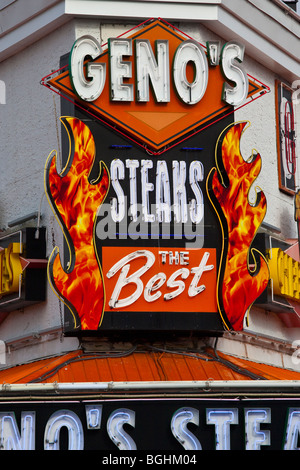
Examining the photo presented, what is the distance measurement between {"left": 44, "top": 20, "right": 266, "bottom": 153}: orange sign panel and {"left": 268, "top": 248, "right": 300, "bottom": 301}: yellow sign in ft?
10.0

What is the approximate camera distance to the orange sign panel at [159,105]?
927 inches

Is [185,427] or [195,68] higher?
[195,68]

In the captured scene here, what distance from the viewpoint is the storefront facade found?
22562 millimetres

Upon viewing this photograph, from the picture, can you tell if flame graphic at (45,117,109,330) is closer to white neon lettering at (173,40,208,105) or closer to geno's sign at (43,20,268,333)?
geno's sign at (43,20,268,333)

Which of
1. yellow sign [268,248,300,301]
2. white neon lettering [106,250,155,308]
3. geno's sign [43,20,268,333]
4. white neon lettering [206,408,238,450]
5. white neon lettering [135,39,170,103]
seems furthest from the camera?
yellow sign [268,248,300,301]

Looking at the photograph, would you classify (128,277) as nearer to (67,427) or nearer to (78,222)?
(78,222)

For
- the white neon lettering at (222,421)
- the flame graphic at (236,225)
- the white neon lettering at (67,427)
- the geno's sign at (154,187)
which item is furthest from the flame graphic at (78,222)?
the white neon lettering at (222,421)

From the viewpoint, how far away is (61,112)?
24.0m

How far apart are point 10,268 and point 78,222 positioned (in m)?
2.09

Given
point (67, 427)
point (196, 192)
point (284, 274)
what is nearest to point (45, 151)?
point (196, 192)

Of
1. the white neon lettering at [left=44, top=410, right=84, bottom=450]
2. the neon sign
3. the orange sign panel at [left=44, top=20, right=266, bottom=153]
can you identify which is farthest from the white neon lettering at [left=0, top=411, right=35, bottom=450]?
the orange sign panel at [left=44, top=20, right=266, bottom=153]

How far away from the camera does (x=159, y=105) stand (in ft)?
78.2

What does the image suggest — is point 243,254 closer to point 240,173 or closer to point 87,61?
point 240,173

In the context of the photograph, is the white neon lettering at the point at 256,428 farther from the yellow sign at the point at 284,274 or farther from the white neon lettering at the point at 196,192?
the yellow sign at the point at 284,274
